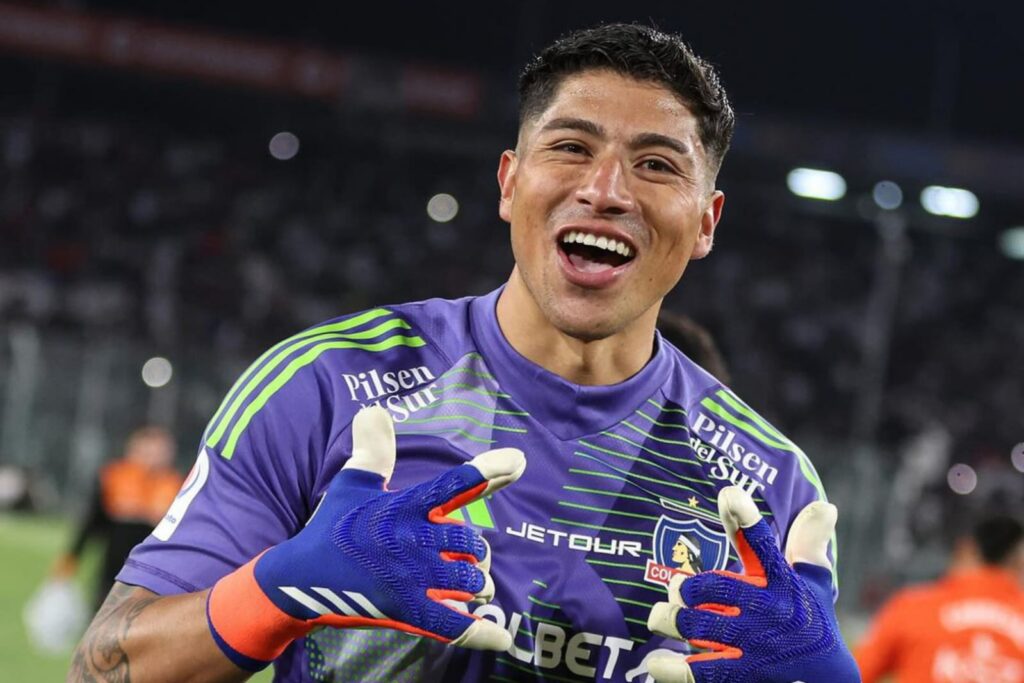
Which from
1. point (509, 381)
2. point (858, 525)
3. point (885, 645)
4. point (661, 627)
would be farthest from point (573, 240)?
point (858, 525)

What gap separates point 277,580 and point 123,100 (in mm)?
26853

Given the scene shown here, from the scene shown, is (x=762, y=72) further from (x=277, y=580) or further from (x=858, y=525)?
(x=277, y=580)

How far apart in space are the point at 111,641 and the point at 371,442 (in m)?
0.53

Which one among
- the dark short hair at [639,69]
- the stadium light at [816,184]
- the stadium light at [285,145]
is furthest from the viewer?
the stadium light at [285,145]

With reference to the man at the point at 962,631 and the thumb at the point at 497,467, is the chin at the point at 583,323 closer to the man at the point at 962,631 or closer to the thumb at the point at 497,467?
the thumb at the point at 497,467

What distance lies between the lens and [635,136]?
2.79 m

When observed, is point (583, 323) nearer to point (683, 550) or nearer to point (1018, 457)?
point (683, 550)

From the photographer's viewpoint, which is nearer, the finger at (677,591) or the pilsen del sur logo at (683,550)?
the finger at (677,591)

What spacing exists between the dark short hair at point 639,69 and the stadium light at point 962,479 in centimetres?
1729

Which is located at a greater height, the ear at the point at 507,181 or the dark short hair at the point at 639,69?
the dark short hair at the point at 639,69

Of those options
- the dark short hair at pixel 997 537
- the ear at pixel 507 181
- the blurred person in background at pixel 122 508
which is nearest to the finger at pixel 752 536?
the ear at pixel 507 181

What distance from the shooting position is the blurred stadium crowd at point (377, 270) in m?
21.2

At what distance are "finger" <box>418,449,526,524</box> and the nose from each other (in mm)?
587

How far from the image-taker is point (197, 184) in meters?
25.9
